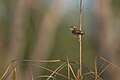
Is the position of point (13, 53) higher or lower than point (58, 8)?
lower

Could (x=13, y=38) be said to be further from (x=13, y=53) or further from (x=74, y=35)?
(x=74, y=35)

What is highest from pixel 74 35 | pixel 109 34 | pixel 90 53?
pixel 74 35

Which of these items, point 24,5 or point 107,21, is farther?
point 24,5

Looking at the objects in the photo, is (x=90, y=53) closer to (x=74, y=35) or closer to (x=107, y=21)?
(x=107, y=21)

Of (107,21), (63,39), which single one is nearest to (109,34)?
(107,21)

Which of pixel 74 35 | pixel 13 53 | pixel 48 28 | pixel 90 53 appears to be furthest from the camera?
pixel 90 53

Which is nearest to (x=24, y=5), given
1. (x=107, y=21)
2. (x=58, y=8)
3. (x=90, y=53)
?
(x=58, y=8)

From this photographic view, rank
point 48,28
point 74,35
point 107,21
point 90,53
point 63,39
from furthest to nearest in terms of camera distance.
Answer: point 63,39
point 90,53
point 48,28
point 107,21
point 74,35

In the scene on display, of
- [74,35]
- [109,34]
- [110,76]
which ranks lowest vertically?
[110,76]

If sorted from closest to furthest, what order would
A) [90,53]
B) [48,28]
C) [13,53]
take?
[13,53], [48,28], [90,53]
